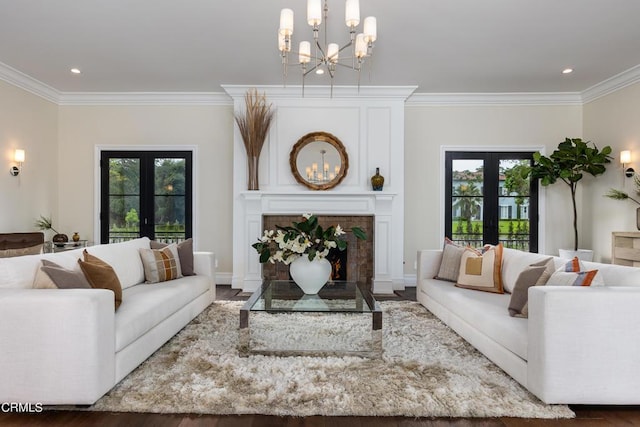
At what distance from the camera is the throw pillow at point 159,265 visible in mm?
3664

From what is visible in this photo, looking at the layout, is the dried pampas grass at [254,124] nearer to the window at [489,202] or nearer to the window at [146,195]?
the window at [146,195]

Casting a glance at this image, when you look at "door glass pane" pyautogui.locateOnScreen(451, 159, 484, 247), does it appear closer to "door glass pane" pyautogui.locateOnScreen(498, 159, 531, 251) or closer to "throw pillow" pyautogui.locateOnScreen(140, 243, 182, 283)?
"door glass pane" pyautogui.locateOnScreen(498, 159, 531, 251)

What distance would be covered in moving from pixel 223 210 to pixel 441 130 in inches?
132

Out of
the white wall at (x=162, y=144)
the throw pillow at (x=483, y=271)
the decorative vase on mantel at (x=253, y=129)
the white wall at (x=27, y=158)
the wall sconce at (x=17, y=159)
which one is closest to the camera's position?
the throw pillow at (x=483, y=271)

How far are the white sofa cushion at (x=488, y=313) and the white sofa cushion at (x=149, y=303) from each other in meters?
2.29

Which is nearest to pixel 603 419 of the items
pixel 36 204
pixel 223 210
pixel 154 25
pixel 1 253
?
pixel 1 253

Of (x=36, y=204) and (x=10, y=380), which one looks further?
(x=36, y=204)

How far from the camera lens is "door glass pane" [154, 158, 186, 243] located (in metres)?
5.77

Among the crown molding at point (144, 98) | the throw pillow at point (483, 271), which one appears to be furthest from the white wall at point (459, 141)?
the crown molding at point (144, 98)

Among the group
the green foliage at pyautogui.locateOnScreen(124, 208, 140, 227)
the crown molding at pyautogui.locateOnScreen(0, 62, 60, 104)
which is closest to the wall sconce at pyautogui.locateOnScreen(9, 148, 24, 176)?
the crown molding at pyautogui.locateOnScreen(0, 62, 60, 104)

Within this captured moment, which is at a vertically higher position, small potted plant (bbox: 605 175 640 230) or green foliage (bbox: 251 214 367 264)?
small potted plant (bbox: 605 175 640 230)

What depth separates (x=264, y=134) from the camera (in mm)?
5273

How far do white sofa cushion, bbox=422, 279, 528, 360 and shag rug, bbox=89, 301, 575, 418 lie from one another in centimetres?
22

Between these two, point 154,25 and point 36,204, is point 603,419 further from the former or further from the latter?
point 36,204
